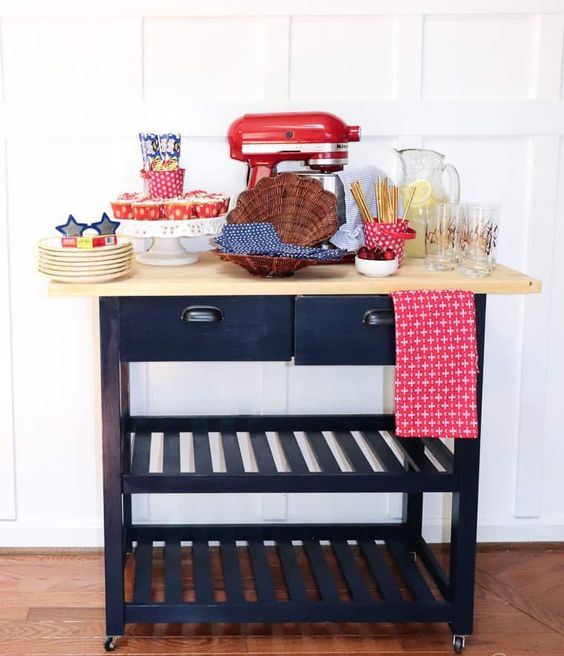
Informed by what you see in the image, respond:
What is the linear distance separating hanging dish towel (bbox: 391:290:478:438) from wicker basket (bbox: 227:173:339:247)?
37 centimetres

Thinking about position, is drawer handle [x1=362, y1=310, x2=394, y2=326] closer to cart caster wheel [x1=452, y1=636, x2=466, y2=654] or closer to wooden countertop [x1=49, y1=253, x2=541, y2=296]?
wooden countertop [x1=49, y1=253, x2=541, y2=296]

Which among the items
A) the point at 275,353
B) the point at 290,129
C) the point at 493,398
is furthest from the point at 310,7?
the point at 493,398

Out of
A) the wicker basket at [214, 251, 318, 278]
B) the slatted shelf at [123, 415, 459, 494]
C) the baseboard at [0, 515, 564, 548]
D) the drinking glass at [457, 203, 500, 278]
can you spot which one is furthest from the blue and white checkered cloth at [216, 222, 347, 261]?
the baseboard at [0, 515, 564, 548]

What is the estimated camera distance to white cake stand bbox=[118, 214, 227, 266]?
236cm

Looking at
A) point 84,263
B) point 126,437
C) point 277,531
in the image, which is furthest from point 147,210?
point 277,531

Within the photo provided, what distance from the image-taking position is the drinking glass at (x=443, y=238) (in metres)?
2.39

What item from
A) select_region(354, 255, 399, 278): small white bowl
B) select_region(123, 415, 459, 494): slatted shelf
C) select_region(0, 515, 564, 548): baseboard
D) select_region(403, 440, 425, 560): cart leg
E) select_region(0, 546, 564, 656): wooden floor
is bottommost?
select_region(0, 546, 564, 656): wooden floor

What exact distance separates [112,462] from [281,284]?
0.58m

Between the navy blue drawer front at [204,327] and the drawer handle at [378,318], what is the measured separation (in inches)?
6.9

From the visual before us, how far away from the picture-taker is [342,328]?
224cm

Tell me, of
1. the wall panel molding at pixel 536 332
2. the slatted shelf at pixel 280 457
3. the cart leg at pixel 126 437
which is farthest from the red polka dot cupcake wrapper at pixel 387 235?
the cart leg at pixel 126 437

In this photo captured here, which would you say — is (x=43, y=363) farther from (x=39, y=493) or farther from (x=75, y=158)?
(x=75, y=158)

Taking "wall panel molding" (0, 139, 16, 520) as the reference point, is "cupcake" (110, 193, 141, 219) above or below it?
above

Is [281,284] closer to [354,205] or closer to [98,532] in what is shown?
[354,205]
